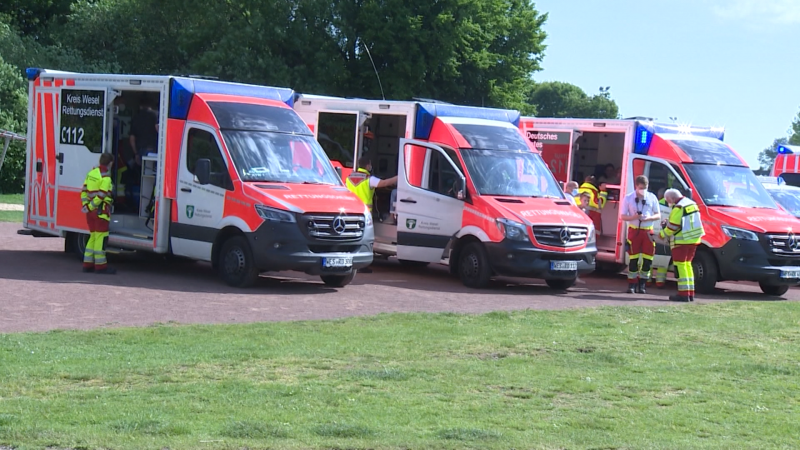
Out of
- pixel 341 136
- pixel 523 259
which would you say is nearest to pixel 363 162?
pixel 341 136

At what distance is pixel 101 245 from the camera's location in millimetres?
15898

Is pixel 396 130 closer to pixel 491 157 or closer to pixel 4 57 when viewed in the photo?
pixel 491 157

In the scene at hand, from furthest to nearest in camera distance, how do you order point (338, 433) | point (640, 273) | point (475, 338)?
point (640, 273) → point (475, 338) → point (338, 433)

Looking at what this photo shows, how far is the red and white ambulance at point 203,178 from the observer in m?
15.1

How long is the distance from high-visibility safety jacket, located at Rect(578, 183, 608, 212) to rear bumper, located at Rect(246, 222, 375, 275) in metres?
6.42

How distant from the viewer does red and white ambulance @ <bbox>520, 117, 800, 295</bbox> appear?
17.2 metres

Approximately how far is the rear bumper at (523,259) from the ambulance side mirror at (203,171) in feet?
14.1

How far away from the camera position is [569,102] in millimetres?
119688

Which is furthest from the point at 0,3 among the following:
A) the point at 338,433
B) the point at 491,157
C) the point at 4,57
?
the point at 338,433

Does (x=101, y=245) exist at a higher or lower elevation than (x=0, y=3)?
lower

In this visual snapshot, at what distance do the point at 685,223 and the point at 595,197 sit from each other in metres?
Answer: 4.37

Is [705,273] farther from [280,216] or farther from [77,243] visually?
[77,243]

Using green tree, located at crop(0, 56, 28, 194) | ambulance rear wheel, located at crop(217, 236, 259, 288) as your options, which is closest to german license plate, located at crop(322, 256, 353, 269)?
ambulance rear wheel, located at crop(217, 236, 259, 288)

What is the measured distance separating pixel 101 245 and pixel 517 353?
7.61 m
